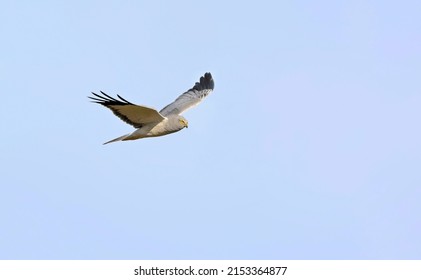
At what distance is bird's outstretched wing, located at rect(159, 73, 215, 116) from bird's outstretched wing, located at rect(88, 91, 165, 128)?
168cm

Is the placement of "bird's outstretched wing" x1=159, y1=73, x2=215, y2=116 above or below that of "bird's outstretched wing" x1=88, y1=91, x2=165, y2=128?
above

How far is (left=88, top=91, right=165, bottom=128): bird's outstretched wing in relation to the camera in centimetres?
2019

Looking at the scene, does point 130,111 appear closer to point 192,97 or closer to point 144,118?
point 144,118

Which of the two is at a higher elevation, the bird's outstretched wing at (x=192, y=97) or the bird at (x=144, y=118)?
the bird's outstretched wing at (x=192, y=97)

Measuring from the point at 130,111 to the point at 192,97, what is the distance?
4.08 metres

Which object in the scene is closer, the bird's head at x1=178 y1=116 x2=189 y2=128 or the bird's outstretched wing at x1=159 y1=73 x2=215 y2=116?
the bird's head at x1=178 y1=116 x2=189 y2=128

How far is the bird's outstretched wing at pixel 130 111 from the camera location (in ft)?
66.2

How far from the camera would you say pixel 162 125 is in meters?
21.5

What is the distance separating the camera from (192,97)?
24.6 metres

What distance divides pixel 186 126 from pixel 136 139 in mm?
1240

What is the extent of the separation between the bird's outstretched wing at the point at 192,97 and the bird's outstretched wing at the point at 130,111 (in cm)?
168

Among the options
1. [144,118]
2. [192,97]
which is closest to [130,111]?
[144,118]
